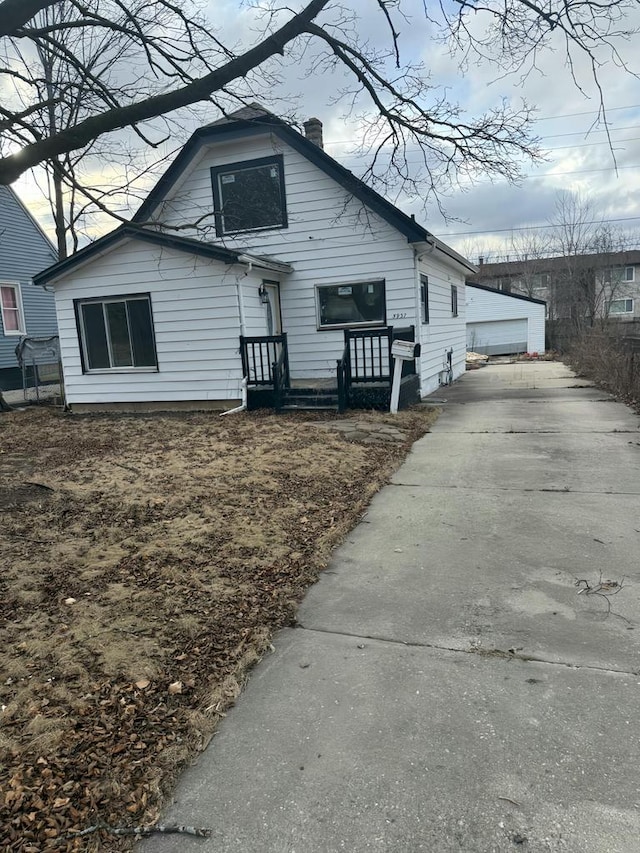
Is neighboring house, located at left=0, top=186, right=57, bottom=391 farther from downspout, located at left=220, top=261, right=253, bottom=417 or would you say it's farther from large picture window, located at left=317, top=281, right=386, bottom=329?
large picture window, located at left=317, top=281, right=386, bottom=329

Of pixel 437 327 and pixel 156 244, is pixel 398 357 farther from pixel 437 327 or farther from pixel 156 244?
pixel 156 244

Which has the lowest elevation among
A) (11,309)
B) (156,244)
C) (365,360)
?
(365,360)

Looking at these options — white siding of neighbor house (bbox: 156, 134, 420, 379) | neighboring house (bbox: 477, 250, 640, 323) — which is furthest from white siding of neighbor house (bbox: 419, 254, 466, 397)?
neighboring house (bbox: 477, 250, 640, 323)

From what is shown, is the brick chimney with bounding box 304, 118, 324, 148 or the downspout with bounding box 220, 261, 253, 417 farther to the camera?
the brick chimney with bounding box 304, 118, 324, 148

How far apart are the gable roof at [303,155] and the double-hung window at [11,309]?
→ 947 centimetres

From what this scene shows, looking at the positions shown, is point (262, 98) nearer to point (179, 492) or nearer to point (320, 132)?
point (179, 492)

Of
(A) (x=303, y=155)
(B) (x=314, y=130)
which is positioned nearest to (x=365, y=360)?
(A) (x=303, y=155)

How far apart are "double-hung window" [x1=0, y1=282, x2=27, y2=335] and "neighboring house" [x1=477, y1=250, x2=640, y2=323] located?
25.4m

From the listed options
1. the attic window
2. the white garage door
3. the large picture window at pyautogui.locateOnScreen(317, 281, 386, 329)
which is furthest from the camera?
the white garage door

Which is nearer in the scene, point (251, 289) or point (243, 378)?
point (243, 378)

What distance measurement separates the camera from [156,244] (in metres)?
10.7

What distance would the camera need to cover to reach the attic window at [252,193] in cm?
1202

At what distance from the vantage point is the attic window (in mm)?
12016

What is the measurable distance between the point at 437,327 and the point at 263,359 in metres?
5.03
